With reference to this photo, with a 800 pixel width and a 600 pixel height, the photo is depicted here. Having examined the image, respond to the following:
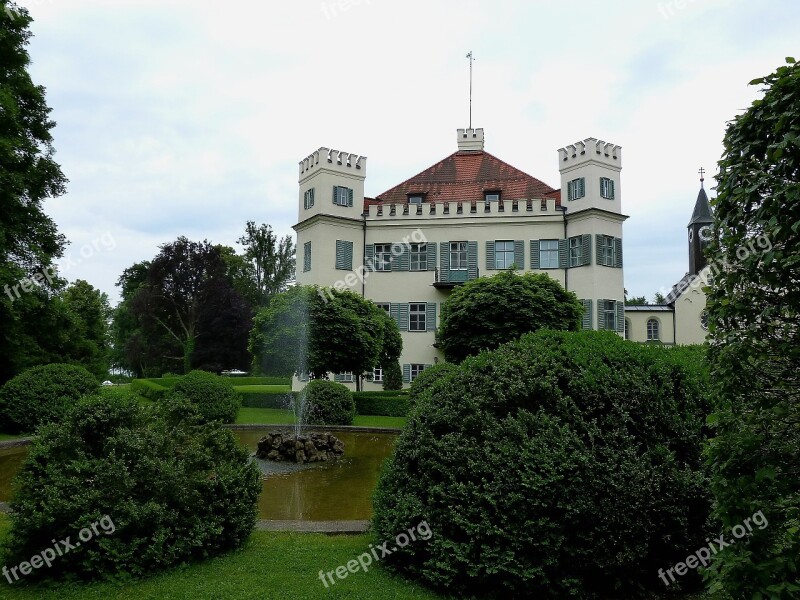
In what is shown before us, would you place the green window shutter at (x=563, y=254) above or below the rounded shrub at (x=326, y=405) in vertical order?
above

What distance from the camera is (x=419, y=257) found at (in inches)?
1369

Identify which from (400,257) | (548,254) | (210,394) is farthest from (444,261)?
(210,394)

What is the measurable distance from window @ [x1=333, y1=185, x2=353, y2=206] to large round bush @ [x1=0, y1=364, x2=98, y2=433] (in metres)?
19.9

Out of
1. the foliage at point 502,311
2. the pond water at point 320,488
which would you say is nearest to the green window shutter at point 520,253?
the foliage at point 502,311

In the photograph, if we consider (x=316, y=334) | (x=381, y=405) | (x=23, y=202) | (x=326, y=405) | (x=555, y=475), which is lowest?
(x=381, y=405)

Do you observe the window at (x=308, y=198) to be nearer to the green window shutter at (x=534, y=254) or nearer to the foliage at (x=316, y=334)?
the foliage at (x=316, y=334)

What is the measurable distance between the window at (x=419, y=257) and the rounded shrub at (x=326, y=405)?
15280mm

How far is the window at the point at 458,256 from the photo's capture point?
113 ft

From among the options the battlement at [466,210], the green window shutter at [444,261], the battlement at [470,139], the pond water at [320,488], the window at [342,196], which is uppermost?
the battlement at [470,139]

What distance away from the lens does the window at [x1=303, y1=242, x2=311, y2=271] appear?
34344mm

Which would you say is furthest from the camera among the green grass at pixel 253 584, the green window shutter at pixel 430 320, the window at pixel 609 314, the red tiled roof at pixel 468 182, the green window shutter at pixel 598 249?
the red tiled roof at pixel 468 182

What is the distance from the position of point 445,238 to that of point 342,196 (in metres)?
6.54

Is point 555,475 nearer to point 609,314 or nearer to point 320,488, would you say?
point 320,488

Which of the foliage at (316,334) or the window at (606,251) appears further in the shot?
the window at (606,251)
